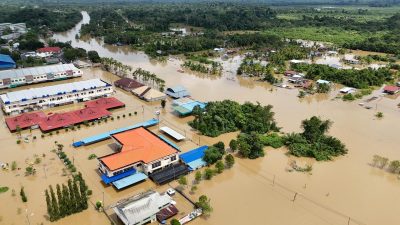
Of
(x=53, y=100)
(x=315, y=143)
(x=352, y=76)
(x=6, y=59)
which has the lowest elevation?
(x=53, y=100)

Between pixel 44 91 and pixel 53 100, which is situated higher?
pixel 44 91

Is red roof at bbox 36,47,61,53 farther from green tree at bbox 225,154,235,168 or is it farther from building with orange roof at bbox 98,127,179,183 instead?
green tree at bbox 225,154,235,168

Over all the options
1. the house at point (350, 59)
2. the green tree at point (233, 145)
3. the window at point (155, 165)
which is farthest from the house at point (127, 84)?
the house at point (350, 59)

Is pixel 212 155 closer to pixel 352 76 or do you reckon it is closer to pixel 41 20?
pixel 352 76

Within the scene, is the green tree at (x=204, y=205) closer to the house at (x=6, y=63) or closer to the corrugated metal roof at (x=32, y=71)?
the corrugated metal roof at (x=32, y=71)

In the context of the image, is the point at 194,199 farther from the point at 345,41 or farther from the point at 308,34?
the point at 308,34

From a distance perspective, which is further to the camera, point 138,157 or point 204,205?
point 138,157

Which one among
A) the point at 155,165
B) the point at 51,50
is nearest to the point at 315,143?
the point at 155,165
